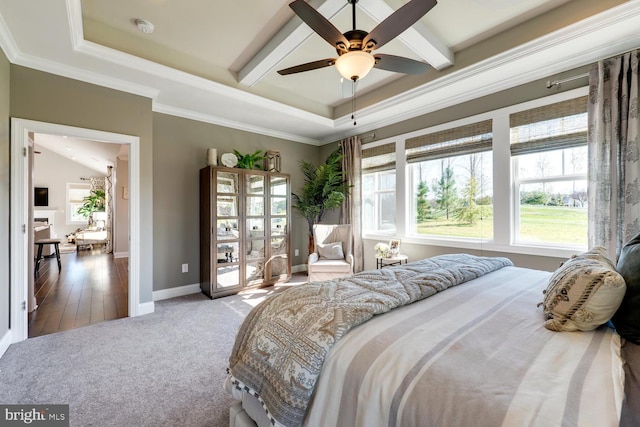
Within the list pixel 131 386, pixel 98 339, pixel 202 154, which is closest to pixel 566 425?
pixel 131 386

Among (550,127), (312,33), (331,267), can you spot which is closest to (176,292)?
(331,267)

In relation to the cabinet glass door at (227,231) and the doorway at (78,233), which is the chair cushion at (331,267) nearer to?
the cabinet glass door at (227,231)

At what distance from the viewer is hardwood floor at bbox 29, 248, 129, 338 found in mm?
2943

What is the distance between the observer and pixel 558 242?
290cm

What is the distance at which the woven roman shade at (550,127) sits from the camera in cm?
271

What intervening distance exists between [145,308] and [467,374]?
344 cm

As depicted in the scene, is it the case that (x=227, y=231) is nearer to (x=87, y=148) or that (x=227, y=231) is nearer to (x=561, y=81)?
(x=561, y=81)

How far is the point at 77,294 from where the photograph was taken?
3848mm

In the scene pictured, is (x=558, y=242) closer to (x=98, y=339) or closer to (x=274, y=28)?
(x=274, y=28)

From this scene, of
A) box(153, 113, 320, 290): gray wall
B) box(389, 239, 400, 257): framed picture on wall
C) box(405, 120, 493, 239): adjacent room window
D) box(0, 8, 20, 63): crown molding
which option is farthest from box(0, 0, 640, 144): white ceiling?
box(389, 239, 400, 257): framed picture on wall

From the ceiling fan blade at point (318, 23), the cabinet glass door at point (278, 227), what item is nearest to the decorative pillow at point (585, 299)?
the ceiling fan blade at point (318, 23)

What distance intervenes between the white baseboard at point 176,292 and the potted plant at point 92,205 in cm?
827

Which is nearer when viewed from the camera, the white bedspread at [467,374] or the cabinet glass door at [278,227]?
the white bedspread at [467,374]

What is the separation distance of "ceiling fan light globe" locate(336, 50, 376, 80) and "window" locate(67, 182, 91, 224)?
1183cm
